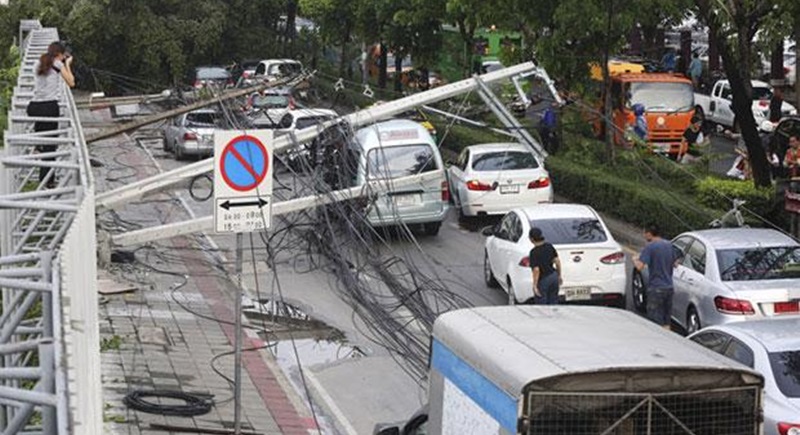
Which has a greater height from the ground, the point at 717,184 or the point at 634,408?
the point at 634,408

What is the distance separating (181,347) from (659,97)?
21.5 meters

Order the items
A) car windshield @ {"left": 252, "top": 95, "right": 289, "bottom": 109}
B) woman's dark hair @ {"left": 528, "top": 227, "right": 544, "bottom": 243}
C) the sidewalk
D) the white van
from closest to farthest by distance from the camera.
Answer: the sidewalk
woman's dark hair @ {"left": 528, "top": 227, "right": 544, "bottom": 243}
the white van
car windshield @ {"left": 252, "top": 95, "right": 289, "bottom": 109}

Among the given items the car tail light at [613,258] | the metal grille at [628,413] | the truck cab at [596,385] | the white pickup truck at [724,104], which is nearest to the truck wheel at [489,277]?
the car tail light at [613,258]

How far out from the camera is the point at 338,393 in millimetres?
16156

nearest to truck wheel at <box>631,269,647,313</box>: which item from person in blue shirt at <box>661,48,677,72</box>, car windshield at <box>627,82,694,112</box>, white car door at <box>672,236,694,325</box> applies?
white car door at <box>672,236,694,325</box>

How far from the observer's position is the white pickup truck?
1532 inches

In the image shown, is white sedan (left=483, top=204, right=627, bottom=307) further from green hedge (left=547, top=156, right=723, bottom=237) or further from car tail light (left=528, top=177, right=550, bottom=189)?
car tail light (left=528, top=177, right=550, bottom=189)

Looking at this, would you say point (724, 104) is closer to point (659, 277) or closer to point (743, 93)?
point (743, 93)

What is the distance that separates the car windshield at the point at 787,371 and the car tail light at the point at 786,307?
4.31 metres

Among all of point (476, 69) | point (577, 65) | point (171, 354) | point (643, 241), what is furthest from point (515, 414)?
point (476, 69)

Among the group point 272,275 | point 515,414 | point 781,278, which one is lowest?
point 272,275

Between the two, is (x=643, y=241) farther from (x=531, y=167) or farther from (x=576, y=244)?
(x=576, y=244)

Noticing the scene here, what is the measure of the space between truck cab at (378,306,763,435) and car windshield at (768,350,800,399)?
2498 millimetres

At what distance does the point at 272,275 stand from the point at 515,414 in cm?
1380
